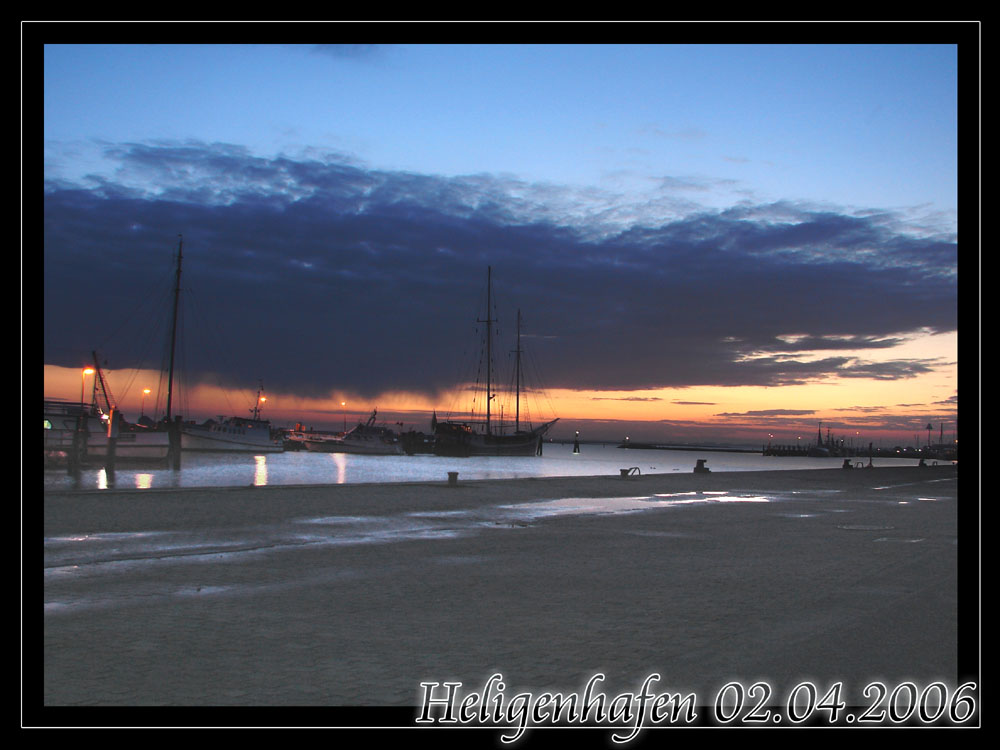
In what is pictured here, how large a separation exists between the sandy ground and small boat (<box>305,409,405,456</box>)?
452ft

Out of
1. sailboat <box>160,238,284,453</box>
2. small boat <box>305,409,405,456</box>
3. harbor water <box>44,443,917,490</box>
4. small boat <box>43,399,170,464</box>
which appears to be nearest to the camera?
harbor water <box>44,443,917,490</box>

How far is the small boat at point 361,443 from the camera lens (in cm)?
15512

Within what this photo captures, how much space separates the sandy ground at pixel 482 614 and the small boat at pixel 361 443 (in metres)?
138

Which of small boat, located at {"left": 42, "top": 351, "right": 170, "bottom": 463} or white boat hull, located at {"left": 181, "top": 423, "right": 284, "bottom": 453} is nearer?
small boat, located at {"left": 42, "top": 351, "right": 170, "bottom": 463}

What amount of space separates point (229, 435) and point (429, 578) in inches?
4314

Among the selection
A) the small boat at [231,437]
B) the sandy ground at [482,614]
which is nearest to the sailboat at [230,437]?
the small boat at [231,437]

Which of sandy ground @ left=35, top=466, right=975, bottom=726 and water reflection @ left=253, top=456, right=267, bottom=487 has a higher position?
sandy ground @ left=35, top=466, right=975, bottom=726

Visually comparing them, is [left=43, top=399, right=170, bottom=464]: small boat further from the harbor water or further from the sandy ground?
the sandy ground

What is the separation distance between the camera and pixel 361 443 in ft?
510

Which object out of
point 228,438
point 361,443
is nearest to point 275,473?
point 228,438

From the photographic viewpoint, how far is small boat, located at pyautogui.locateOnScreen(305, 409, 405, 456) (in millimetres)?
155125

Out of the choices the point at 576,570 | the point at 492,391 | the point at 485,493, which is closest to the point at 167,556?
the point at 576,570

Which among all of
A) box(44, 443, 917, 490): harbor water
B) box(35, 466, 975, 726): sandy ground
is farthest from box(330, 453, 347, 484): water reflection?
box(35, 466, 975, 726): sandy ground
